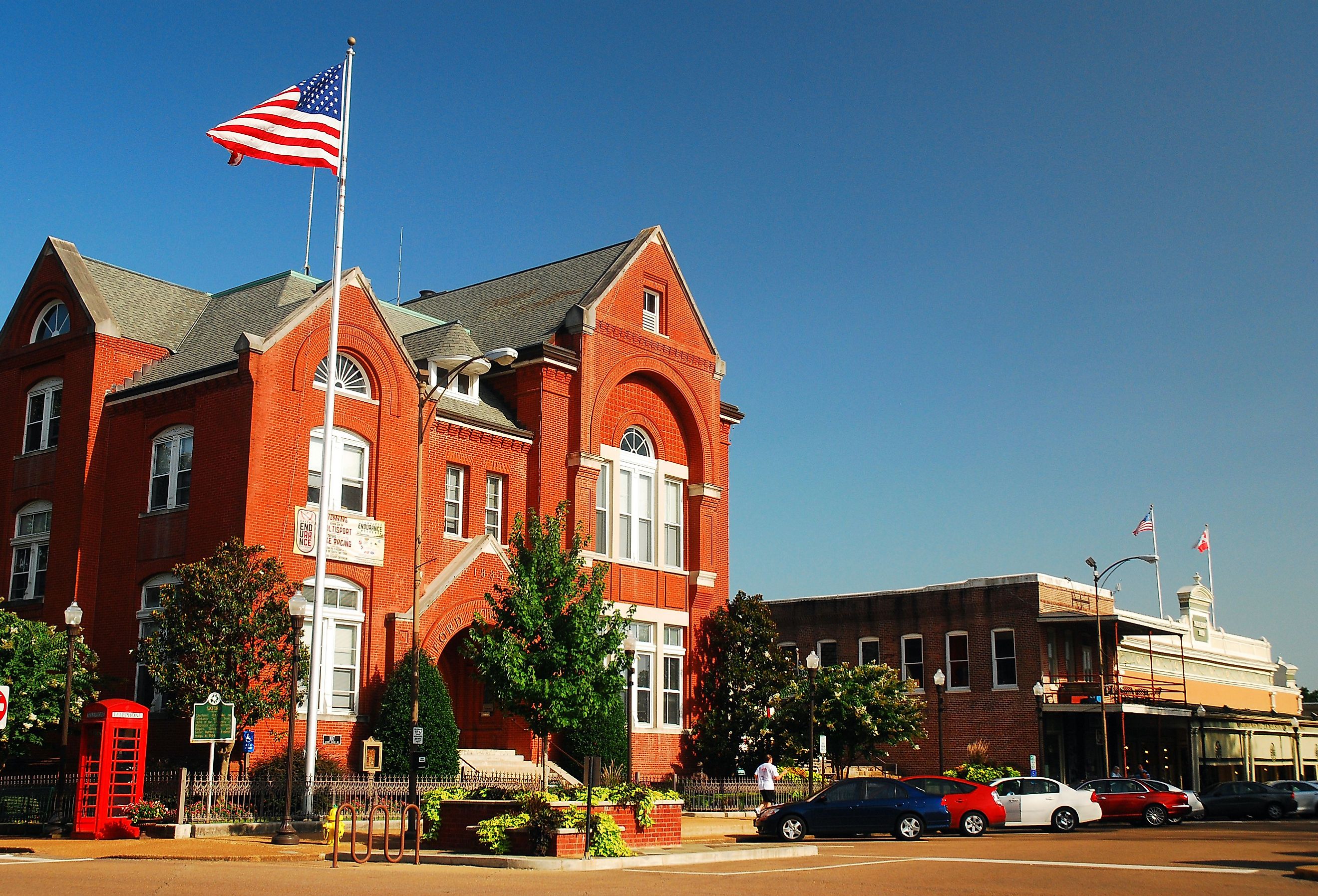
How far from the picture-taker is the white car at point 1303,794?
143 feet

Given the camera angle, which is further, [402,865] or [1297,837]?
[1297,837]

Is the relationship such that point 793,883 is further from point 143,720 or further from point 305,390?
point 305,390

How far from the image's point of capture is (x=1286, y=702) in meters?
74.1

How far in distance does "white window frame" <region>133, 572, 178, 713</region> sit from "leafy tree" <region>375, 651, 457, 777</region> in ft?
17.3

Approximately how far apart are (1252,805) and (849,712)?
48.9ft

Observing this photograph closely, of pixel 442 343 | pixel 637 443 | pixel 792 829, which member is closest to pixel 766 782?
pixel 792 829

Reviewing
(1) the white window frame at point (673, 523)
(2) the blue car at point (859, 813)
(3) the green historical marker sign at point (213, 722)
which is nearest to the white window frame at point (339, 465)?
(3) the green historical marker sign at point (213, 722)

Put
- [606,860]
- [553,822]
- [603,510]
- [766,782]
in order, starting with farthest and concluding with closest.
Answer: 1. [603,510]
2. [766,782]
3. [553,822]
4. [606,860]

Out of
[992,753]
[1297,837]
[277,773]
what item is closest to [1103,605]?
[992,753]

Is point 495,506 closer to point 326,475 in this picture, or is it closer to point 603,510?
point 603,510

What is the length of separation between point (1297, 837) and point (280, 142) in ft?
90.9

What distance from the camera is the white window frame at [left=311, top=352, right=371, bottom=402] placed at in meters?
31.6

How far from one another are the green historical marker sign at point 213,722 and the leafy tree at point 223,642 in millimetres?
882

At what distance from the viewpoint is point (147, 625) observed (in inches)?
1228
